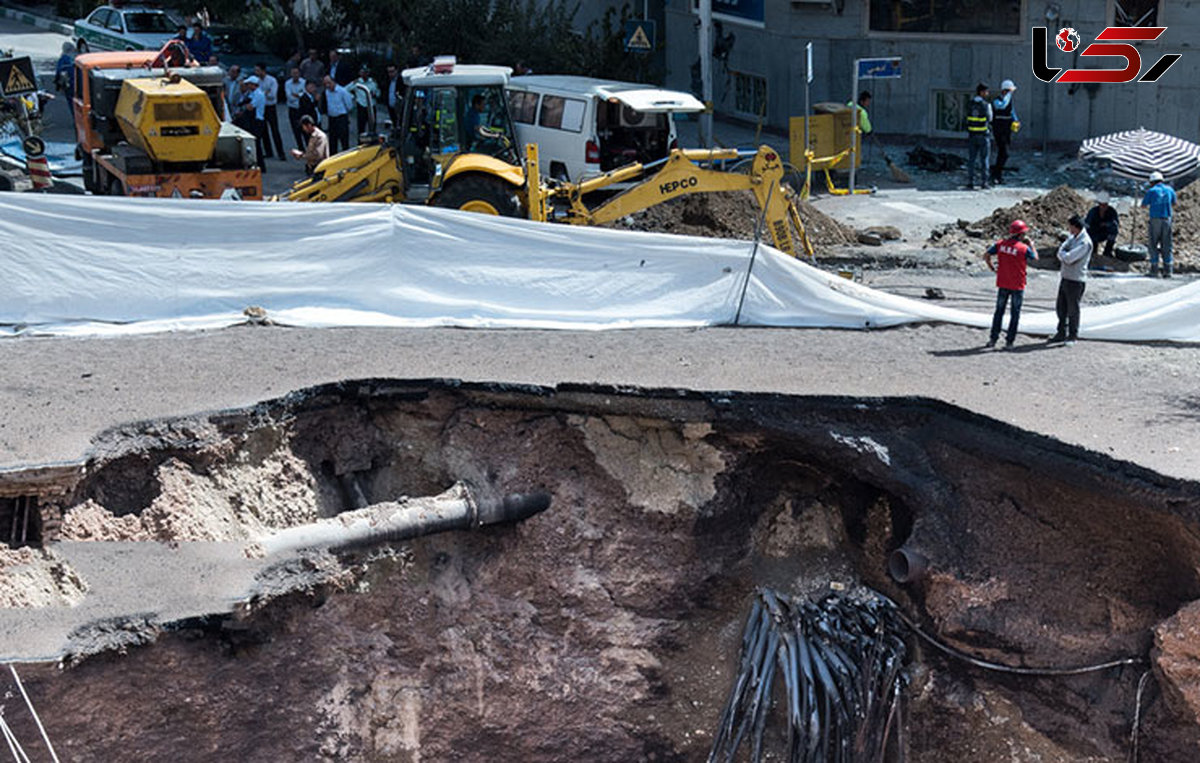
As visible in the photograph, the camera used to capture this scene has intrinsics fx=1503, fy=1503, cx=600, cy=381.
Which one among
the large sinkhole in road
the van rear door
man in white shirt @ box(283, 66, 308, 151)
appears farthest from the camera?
man in white shirt @ box(283, 66, 308, 151)

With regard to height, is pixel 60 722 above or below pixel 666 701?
above

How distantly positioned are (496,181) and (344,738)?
277 inches

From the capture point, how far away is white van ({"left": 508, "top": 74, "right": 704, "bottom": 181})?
742 inches

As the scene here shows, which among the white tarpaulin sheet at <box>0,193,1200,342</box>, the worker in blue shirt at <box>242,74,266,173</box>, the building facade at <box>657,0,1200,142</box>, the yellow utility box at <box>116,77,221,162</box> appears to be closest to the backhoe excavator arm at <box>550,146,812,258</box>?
the white tarpaulin sheet at <box>0,193,1200,342</box>

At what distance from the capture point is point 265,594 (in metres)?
10.3

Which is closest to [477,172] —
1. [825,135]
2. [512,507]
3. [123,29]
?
[512,507]

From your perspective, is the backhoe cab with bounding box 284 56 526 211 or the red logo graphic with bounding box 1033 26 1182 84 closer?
the backhoe cab with bounding box 284 56 526 211

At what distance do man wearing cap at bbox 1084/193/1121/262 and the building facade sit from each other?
21.5ft

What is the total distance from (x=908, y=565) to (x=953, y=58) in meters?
15.6

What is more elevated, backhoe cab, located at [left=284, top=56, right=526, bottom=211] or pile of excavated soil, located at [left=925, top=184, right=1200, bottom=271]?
backhoe cab, located at [left=284, top=56, right=526, bottom=211]

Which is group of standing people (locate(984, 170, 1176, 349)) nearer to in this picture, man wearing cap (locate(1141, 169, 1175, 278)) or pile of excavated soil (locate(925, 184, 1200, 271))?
man wearing cap (locate(1141, 169, 1175, 278))

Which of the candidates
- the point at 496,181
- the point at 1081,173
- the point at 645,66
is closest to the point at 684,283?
the point at 496,181

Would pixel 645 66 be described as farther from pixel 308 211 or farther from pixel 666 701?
pixel 666 701

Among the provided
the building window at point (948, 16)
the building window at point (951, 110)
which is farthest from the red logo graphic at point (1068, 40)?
the building window at point (951, 110)
